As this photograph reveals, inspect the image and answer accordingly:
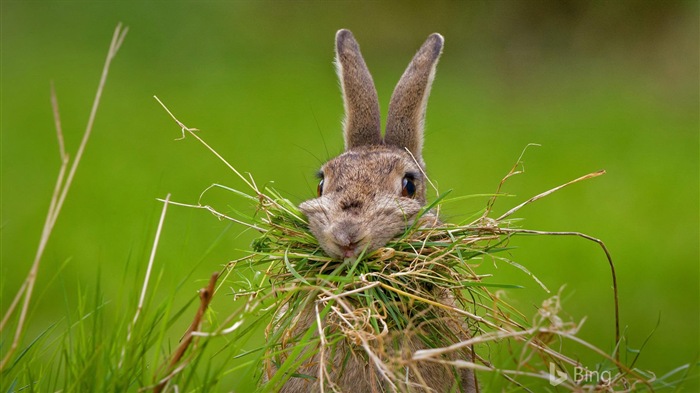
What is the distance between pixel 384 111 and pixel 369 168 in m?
4.08

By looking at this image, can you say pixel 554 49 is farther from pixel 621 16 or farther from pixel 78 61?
pixel 78 61

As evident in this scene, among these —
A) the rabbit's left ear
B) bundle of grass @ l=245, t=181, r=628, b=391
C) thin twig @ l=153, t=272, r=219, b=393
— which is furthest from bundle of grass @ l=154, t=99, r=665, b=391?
the rabbit's left ear

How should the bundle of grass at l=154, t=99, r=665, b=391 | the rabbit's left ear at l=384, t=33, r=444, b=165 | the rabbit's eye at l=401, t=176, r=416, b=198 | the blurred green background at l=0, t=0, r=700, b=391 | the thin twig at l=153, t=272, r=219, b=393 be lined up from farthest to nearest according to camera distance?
the blurred green background at l=0, t=0, r=700, b=391 < the rabbit's left ear at l=384, t=33, r=444, b=165 < the rabbit's eye at l=401, t=176, r=416, b=198 < the bundle of grass at l=154, t=99, r=665, b=391 < the thin twig at l=153, t=272, r=219, b=393

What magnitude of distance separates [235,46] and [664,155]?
415cm

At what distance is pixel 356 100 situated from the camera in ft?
13.9

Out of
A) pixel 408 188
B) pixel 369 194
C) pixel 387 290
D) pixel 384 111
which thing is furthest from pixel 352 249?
pixel 384 111

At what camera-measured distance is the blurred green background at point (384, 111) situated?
629 centimetres

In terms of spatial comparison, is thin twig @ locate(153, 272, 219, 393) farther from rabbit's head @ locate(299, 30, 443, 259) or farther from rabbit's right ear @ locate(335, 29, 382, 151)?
rabbit's right ear @ locate(335, 29, 382, 151)

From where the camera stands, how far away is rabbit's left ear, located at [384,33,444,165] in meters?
4.20

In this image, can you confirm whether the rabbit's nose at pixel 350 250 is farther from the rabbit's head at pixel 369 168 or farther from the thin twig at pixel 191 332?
the thin twig at pixel 191 332

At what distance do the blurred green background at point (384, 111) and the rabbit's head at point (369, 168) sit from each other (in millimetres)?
1573

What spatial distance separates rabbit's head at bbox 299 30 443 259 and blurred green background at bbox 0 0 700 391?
1573 millimetres

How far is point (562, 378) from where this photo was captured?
258 cm

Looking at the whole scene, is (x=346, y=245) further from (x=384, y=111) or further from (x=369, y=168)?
(x=384, y=111)
